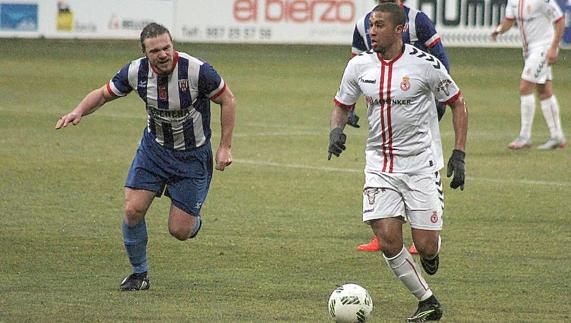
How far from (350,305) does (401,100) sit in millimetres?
1331

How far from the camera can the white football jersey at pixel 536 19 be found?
58.1 ft

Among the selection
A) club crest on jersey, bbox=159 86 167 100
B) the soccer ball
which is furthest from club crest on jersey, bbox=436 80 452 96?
club crest on jersey, bbox=159 86 167 100

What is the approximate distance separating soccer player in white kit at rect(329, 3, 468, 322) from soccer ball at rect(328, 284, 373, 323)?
402 millimetres

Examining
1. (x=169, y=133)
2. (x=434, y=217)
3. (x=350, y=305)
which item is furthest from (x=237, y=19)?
(x=350, y=305)

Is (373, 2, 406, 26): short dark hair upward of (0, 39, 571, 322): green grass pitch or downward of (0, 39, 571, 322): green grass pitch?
upward

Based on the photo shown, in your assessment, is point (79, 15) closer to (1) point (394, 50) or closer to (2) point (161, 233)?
(2) point (161, 233)

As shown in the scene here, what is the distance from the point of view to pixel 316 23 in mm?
33406

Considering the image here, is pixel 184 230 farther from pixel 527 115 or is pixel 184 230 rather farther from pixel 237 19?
pixel 237 19

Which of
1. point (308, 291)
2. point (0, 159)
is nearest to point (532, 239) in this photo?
point (308, 291)

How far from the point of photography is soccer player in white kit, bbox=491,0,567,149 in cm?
1745

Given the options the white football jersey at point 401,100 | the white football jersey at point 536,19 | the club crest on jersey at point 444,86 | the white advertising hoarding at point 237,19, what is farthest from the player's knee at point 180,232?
the white advertising hoarding at point 237,19

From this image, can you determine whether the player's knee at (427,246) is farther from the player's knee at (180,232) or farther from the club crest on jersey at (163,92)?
the club crest on jersey at (163,92)

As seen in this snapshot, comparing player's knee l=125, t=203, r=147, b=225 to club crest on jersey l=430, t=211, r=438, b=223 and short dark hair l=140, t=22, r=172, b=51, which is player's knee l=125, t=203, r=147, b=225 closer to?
short dark hair l=140, t=22, r=172, b=51

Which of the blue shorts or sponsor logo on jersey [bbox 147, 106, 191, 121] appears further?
the blue shorts
